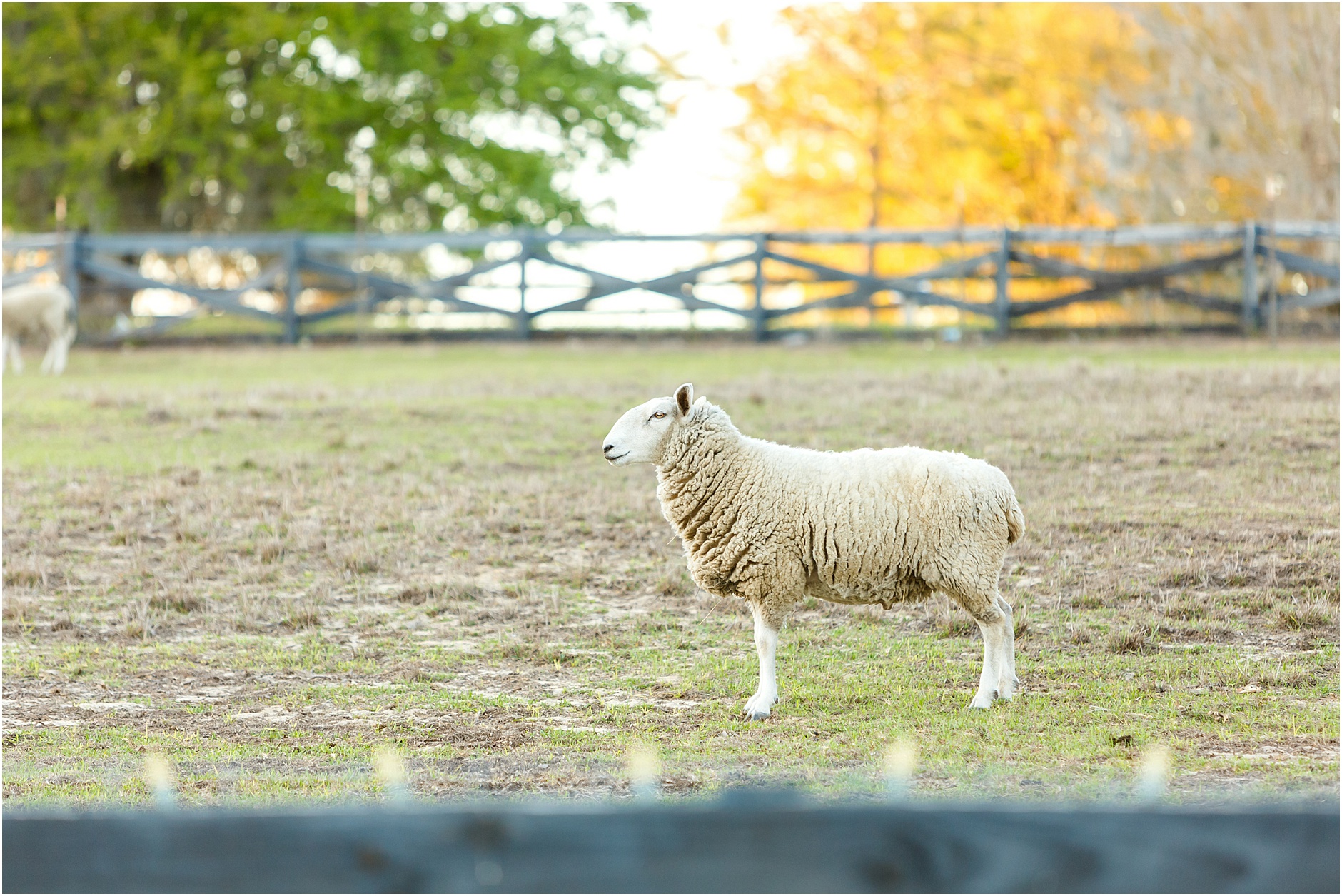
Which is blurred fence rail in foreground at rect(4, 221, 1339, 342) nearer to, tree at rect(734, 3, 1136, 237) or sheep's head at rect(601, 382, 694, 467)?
tree at rect(734, 3, 1136, 237)

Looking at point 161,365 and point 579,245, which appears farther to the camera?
point 579,245

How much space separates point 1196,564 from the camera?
8188 mm

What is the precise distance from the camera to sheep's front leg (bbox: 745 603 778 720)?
6.06 m

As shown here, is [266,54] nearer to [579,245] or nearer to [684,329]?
[579,245]

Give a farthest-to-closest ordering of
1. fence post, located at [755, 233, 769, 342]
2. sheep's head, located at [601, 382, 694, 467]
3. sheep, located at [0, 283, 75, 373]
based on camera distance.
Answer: fence post, located at [755, 233, 769, 342] → sheep, located at [0, 283, 75, 373] → sheep's head, located at [601, 382, 694, 467]

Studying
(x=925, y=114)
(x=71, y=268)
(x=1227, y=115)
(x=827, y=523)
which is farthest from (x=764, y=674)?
(x=925, y=114)

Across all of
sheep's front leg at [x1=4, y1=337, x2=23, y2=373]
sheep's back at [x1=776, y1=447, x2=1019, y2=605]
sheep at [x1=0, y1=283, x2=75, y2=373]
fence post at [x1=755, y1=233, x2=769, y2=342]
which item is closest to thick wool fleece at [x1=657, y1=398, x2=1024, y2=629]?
sheep's back at [x1=776, y1=447, x2=1019, y2=605]

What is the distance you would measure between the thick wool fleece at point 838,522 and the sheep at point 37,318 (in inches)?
554

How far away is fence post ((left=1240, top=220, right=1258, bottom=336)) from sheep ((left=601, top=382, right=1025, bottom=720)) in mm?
15136

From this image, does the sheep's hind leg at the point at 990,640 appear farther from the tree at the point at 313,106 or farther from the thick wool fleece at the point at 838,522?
the tree at the point at 313,106

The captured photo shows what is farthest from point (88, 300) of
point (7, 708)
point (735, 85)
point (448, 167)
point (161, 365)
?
point (7, 708)

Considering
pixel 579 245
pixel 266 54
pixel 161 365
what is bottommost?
pixel 161 365

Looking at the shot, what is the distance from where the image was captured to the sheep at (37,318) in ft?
59.3

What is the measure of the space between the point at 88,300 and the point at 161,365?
4.62m
